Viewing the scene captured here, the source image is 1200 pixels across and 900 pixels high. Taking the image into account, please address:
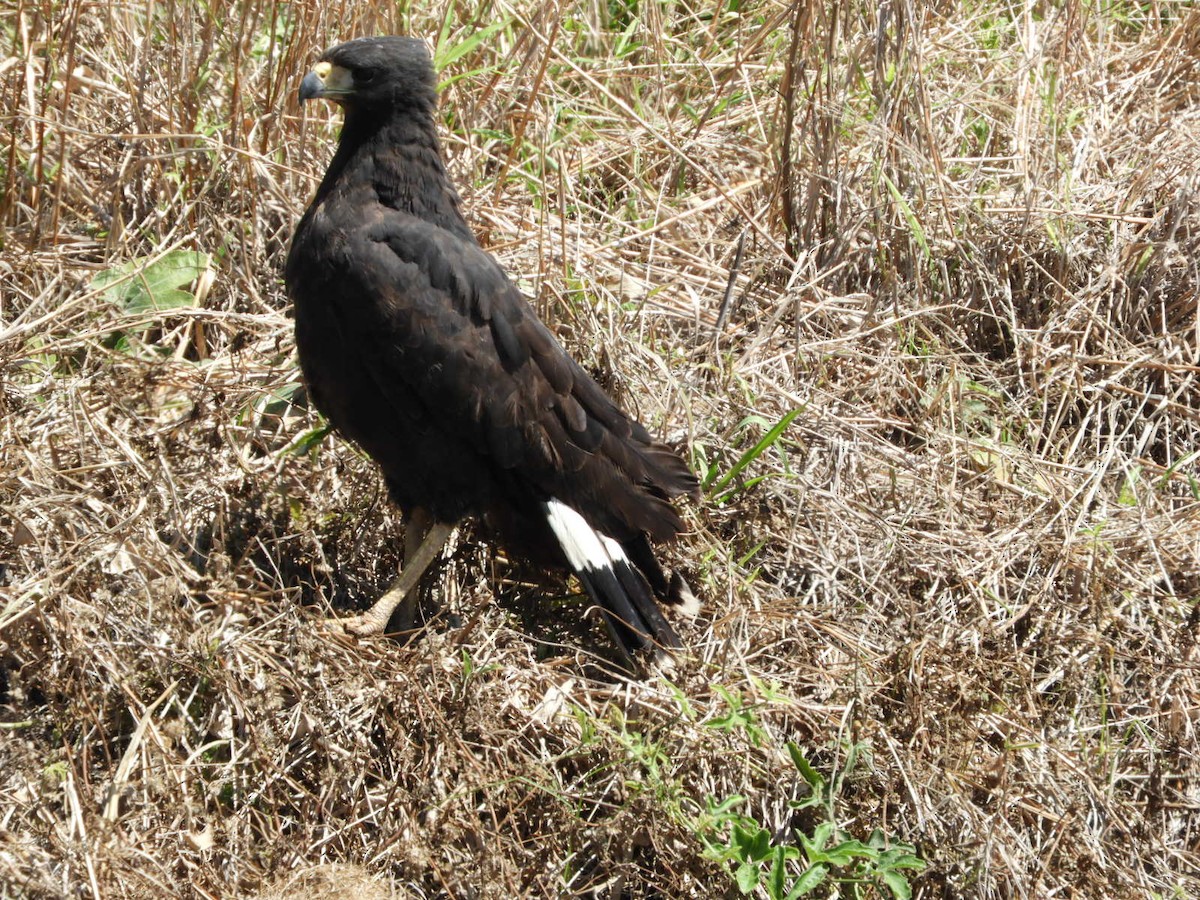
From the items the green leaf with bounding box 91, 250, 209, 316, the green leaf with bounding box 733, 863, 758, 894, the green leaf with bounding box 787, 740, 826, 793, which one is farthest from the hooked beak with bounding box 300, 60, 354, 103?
the green leaf with bounding box 733, 863, 758, 894

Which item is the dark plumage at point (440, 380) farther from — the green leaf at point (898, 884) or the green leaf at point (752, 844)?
the green leaf at point (898, 884)

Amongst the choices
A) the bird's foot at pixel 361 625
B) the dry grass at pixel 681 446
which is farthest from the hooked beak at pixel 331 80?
the bird's foot at pixel 361 625

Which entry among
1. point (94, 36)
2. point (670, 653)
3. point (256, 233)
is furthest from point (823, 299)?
point (94, 36)

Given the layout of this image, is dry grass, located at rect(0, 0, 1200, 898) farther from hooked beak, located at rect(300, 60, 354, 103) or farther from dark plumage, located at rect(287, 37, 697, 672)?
hooked beak, located at rect(300, 60, 354, 103)

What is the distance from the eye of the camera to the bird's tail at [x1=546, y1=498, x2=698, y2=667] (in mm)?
3584

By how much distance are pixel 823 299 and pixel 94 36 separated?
2676mm

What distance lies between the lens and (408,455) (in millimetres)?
3582

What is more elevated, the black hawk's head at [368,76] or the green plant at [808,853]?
the black hawk's head at [368,76]

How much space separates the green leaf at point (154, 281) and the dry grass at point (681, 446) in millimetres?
54

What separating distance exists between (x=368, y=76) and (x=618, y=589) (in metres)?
1.52

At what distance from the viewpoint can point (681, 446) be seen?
163 inches

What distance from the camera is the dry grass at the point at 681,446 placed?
317 cm

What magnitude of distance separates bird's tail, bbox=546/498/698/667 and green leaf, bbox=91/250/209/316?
1441 millimetres

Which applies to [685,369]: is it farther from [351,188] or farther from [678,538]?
[351,188]
